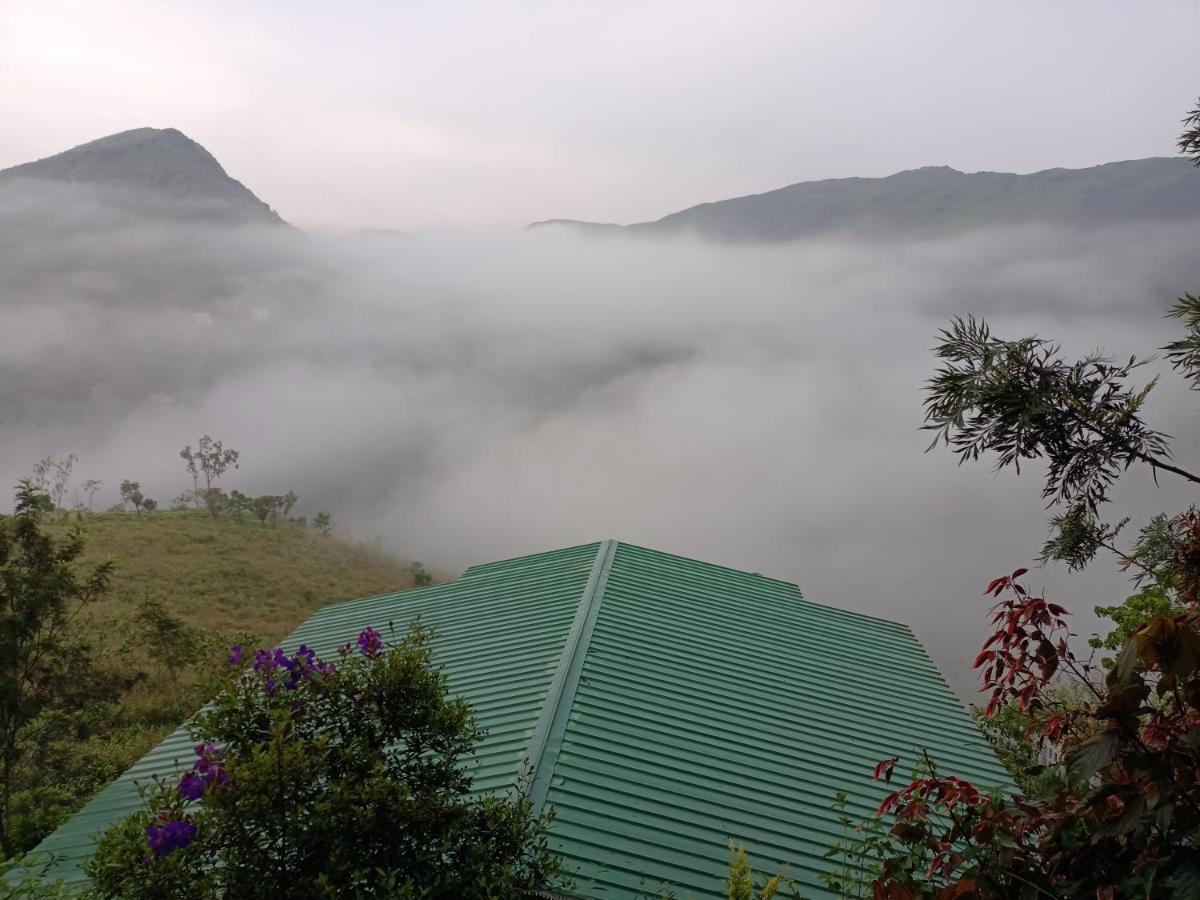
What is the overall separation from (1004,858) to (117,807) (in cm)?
922

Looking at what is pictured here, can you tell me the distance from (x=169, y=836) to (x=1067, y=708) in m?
4.26

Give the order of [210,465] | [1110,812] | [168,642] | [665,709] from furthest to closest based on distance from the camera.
Result: [210,465], [168,642], [665,709], [1110,812]

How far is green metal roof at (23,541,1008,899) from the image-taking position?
23.4 feet

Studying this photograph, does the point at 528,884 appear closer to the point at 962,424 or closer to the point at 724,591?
the point at 962,424

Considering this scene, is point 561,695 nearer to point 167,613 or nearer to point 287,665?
point 287,665

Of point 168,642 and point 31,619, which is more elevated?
point 168,642

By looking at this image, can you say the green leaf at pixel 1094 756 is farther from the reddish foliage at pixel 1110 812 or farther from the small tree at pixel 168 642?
the small tree at pixel 168 642

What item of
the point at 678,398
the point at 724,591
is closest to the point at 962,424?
the point at 724,591

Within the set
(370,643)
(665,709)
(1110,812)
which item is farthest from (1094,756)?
(665,709)

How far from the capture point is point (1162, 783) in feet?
8.95

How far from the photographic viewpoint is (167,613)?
2548 cm

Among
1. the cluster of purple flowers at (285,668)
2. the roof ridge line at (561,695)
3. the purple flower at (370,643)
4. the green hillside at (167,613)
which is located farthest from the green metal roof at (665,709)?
the green hillside at (167,613)

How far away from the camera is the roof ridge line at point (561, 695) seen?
287 inches

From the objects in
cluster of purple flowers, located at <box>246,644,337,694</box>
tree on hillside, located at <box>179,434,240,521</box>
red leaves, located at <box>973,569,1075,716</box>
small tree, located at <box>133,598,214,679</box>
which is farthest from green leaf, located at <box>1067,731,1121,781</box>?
tree on hillside, located at <box>179,434,240,521</box>
